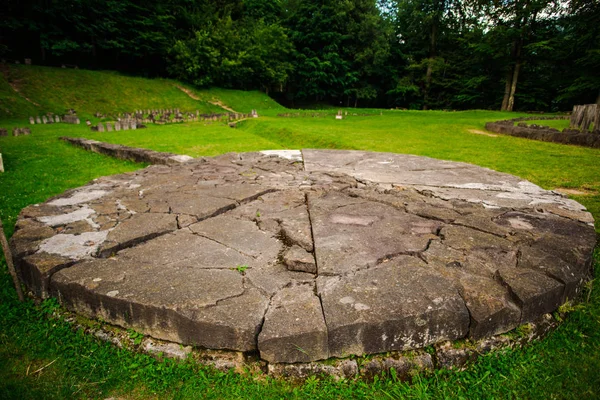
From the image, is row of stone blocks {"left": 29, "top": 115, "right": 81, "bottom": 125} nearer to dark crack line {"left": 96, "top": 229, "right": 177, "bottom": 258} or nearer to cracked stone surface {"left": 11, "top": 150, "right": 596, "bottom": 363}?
cracked stone surface {"left": 11, "top": 150, "right": 596, "bottom": 363}

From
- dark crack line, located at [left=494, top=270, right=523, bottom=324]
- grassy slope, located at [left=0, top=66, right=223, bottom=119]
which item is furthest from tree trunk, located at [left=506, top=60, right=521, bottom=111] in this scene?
dark crack line, located at [left=494, top=270, right=523, bottom=324]

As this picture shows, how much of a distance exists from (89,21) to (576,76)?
3793 cm

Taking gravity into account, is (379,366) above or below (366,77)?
below

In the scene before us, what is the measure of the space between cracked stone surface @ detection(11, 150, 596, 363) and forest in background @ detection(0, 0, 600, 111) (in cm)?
2368

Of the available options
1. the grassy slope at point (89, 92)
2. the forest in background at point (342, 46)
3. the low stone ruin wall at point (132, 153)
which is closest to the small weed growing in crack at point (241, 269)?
the low stone ruin wall at point (132, 153)

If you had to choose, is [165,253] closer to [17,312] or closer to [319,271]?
[17,312]

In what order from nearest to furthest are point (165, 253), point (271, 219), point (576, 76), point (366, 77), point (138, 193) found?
1. point (165, 253)
2. point (271, 219)
3. point (138, 193)
4. point (576, 76)
5. point (366, 77)

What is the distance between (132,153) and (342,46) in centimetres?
3420

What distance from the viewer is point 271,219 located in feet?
8.71

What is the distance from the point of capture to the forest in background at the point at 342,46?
23.3 m

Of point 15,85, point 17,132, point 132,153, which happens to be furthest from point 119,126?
point 15,85

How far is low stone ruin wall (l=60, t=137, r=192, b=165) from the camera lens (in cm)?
536

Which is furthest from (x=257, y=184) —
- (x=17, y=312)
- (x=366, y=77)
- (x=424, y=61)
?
(x=366, y=77)

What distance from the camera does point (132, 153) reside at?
6.65 metres
